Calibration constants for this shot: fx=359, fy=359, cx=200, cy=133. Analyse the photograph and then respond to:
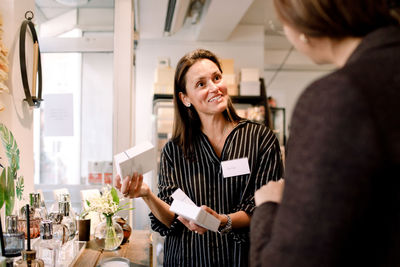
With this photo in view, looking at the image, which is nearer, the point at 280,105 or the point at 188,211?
the point at 188,211

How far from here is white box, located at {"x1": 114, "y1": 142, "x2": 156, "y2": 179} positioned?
137 centimetres

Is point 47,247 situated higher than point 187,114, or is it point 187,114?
point 187,114

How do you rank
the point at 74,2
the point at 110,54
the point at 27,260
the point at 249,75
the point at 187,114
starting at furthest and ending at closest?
the point at 249,75 → the point at 110,54 → the point at 74,2 → the point at 187,114 → the point at 27,260

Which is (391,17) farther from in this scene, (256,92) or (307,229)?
(256,92)

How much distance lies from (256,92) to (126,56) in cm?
226

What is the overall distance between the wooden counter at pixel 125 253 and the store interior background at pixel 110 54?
0.48 meters

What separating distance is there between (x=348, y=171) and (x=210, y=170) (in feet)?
3.93

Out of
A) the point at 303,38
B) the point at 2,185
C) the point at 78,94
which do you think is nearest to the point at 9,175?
the point at 2,185

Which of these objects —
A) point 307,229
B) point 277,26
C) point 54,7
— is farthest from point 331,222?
point 277,26

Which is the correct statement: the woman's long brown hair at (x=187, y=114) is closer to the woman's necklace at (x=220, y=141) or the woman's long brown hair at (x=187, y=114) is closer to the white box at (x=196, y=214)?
the woman's necklace at (x=220, y=141)

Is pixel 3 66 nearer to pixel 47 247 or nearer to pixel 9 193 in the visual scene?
pixel 9 193

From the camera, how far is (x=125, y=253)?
182cm

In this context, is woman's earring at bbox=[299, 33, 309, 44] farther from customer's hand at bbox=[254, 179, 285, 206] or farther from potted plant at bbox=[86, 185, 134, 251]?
potted plant at bbox=[86, 185, 134, 251]

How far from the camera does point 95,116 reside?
9.62 feet
